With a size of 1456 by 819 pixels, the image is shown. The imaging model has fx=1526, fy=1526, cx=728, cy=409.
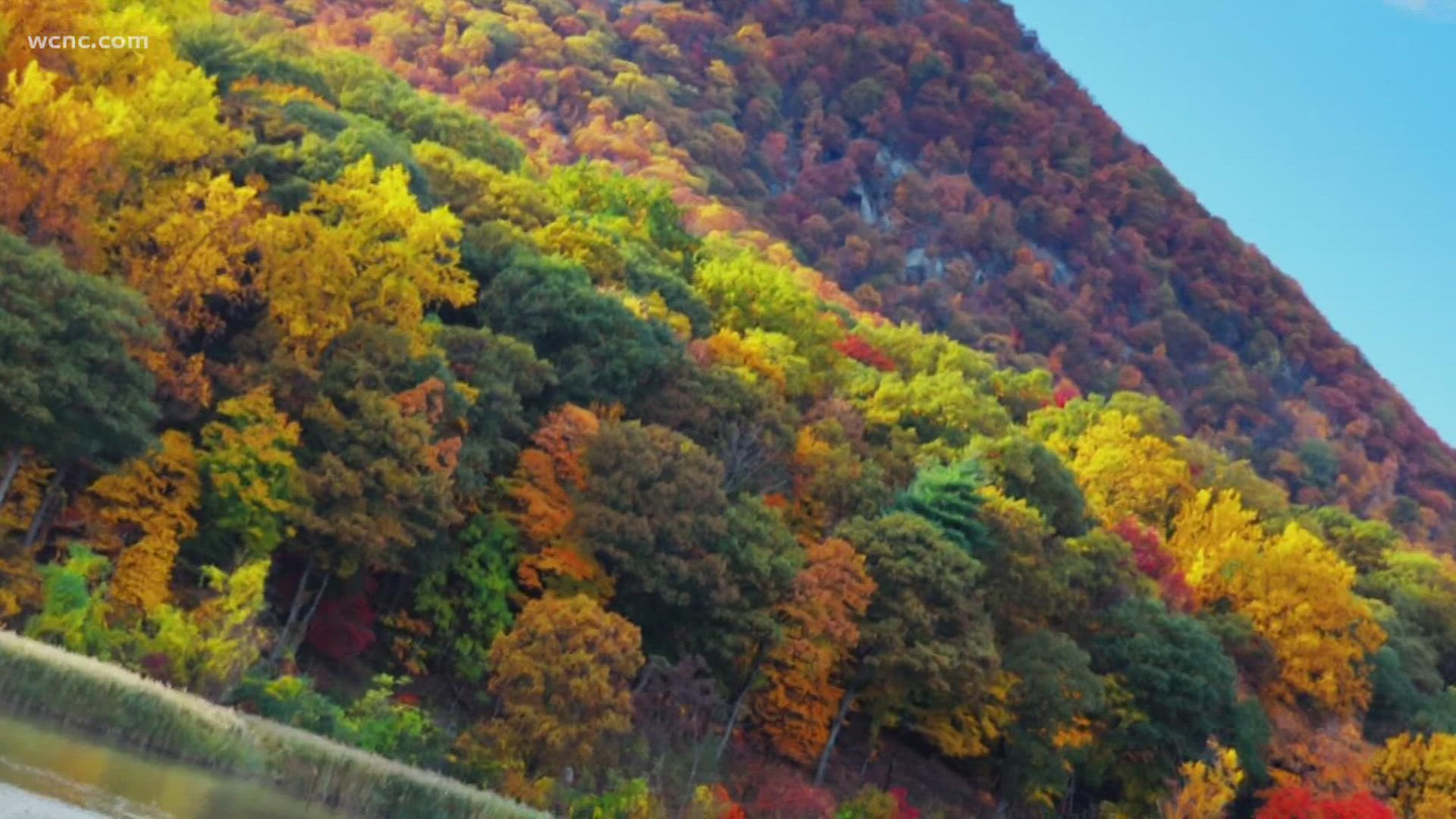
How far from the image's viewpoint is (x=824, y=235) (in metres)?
122

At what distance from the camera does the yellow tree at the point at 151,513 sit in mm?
29844

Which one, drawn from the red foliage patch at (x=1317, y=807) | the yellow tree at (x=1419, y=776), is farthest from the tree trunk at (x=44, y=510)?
the yellow tree at (x=1419, y=776)

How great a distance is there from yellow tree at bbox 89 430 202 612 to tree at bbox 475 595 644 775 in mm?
6814

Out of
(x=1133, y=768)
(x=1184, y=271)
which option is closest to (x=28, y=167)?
(x=1133, y=768)

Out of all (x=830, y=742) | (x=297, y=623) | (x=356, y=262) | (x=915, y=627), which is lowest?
(x=297, y=623)

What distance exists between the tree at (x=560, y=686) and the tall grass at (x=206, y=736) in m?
5.25

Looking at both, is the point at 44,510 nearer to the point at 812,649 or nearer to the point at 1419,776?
the point at 812,649

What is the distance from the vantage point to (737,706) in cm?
3788

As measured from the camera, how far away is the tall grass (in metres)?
19.8

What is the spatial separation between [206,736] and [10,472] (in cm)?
1063

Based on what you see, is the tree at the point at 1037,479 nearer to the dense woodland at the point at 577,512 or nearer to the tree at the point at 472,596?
the dense woodland at the point at 577,512

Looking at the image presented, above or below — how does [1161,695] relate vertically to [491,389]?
below

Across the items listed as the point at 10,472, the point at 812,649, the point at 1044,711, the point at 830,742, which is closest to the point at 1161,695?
the point at 1044,711

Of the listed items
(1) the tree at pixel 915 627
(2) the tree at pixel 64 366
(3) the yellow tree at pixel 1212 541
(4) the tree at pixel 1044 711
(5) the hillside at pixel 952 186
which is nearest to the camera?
(2) the tree at pixel 64 366
